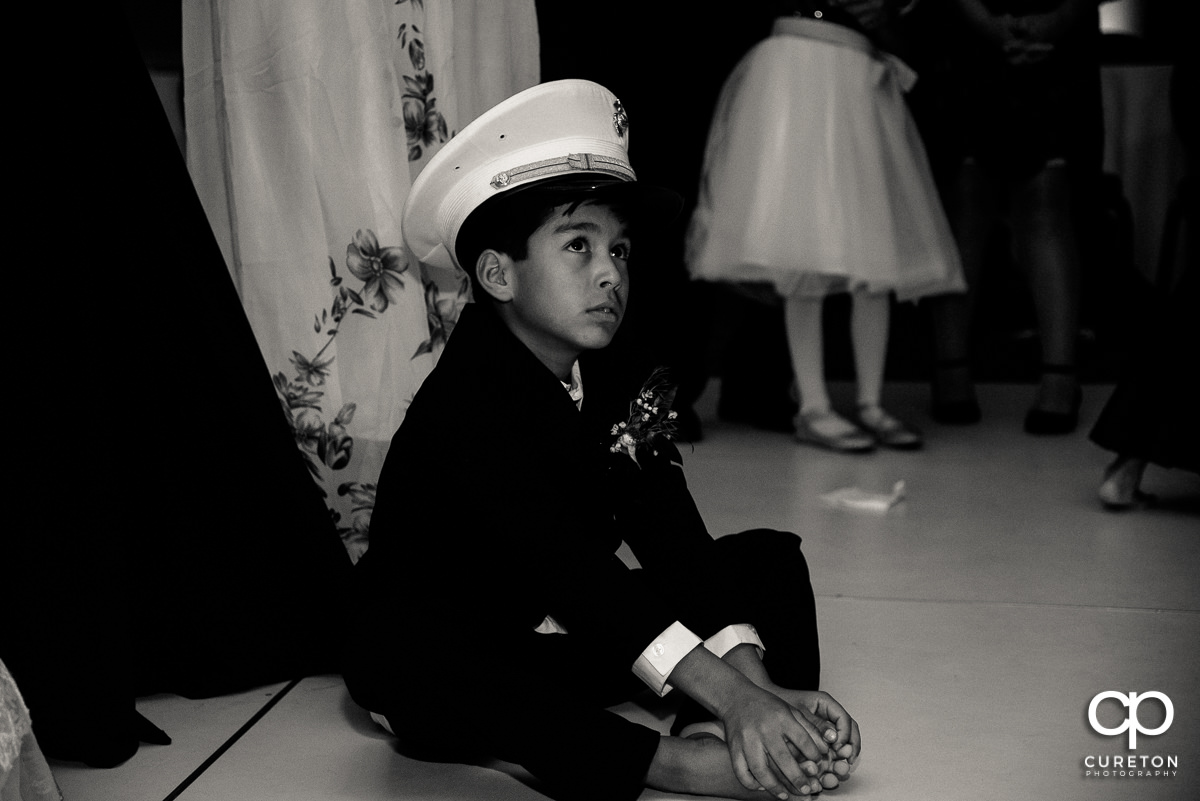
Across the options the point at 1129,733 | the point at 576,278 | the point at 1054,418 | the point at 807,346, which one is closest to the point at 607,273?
the point at 576,278

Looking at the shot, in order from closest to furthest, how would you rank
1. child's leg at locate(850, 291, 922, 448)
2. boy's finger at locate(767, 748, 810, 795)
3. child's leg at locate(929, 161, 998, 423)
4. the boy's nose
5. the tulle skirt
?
boy's finger at locate(767, 748, 810, 795) < the boy's nose < the tulle skirt < child's leg at locate(850, 291, 922, 448) < child's leg at locate(929, 161, 998, 423)

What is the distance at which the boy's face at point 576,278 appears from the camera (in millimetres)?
1160

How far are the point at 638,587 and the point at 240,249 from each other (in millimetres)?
649

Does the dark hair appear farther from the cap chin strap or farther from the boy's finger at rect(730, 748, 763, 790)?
the boy's finger at rect(730, 748, 763, 790)

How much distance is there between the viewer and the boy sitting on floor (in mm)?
1013

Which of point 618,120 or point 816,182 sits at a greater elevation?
point 618,120

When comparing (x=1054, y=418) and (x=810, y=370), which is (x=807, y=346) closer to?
(x=810, y=370)

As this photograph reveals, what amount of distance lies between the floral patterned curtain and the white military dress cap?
25 cm

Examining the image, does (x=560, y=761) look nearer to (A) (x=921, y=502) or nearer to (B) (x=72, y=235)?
(B) (x=72, y=235)

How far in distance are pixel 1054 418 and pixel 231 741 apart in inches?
74.4

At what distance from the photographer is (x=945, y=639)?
1.40 metres

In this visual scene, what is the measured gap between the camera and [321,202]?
56.6 inches

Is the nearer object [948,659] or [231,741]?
[231,741]

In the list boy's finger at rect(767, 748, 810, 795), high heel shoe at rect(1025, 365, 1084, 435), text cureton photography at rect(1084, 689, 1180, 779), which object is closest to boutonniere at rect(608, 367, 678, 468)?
boy's finger at rect(767, 748, 810, 795)
